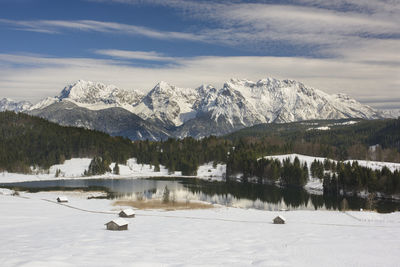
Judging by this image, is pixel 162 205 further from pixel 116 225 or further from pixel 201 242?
pixel 201 242

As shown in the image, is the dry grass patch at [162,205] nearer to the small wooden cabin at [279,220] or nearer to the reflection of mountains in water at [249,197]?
the reflection of mountains in water at [249,197]

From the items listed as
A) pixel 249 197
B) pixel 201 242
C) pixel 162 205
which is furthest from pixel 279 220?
pixel 249 197

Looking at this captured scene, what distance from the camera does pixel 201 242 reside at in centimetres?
4128

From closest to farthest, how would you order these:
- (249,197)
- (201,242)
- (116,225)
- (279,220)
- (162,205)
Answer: (201,242)
(116,225)
(279,220)
(162,205)
(249,197)

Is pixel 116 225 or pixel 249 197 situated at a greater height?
pixel 116 225

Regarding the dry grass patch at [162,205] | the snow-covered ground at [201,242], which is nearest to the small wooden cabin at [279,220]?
the snow-covered ground at [201,242]

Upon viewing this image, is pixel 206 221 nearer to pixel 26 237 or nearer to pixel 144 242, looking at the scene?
pixel 144 242

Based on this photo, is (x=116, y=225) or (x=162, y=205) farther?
(x=162, y=205)

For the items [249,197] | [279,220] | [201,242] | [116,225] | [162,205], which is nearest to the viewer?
[201,242]

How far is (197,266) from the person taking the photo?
→ 2697 cm

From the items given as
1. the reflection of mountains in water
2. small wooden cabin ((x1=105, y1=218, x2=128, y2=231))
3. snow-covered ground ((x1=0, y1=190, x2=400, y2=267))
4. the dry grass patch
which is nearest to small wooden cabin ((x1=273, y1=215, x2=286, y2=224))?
snow-covered ground ((x1=0, y1=190, x2=400, y2=267))

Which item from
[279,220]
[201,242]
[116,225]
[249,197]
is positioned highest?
[116,225]

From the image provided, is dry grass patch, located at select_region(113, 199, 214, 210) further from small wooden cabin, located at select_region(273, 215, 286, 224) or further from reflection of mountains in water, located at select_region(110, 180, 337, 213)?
small wooden cabin, located at select_region(273, 215, 286, 224)

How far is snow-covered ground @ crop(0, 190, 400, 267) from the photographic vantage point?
29000mm
